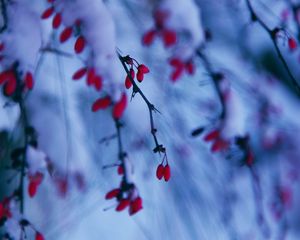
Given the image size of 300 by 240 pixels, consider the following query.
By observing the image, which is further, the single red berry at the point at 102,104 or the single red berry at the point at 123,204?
the single red berry at the point at 102,104

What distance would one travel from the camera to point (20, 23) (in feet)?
4.88

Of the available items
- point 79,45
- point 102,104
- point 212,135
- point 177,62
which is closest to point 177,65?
point 177,62

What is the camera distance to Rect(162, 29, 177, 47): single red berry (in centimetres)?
197

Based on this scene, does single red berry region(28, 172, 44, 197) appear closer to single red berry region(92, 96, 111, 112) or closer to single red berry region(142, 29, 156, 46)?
single red berry region(92, 96, 111, 112)

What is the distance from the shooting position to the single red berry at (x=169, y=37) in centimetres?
197

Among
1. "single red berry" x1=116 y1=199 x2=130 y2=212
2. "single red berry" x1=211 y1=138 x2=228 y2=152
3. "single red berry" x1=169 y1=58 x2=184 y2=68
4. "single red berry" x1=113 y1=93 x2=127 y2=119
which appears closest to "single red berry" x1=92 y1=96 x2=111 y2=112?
"single red berry" x1=113 y1=93 x2=127 y2=119

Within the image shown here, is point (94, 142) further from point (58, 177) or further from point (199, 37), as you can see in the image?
point (199, 37)

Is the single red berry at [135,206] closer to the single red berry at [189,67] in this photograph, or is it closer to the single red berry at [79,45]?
the single red berry at [79,45]

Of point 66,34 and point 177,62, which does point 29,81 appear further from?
point 177,62

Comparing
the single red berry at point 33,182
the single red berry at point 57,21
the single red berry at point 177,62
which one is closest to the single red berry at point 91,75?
the single red berry at point 57,21

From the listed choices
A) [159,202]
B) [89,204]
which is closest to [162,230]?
[159,202]

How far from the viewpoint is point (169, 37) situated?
198 cm

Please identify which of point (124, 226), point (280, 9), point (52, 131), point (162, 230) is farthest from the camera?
point (124, 226)

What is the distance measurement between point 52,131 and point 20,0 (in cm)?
94
